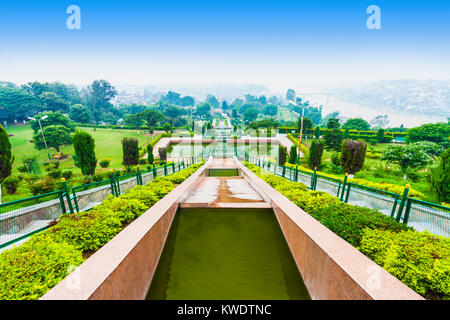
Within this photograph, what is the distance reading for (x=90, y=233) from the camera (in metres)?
3.56

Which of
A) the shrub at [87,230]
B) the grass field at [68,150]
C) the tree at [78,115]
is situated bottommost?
the grass field at [68,150]

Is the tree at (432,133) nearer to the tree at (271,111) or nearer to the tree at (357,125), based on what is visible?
the tree at (357,125)

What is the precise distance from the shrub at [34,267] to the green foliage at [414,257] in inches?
186

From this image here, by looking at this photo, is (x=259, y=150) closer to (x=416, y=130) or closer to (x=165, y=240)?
(x=416, y=130)

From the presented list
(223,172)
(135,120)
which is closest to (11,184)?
(223,172)

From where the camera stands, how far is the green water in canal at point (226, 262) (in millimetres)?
3219

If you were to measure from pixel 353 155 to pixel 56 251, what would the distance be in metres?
20.8

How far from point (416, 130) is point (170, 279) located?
2472 inches

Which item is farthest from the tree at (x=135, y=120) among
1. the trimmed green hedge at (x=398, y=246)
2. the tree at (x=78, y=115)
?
the trimmed green hedge at (x=398, y=246)

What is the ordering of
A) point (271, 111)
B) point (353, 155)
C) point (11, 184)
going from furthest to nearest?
point (271, 111) < point (353, 155) < point (11, 184)

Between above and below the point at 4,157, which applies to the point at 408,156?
below

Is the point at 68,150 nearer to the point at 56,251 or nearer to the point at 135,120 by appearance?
the point at 135,120

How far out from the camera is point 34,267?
99.9 inches
